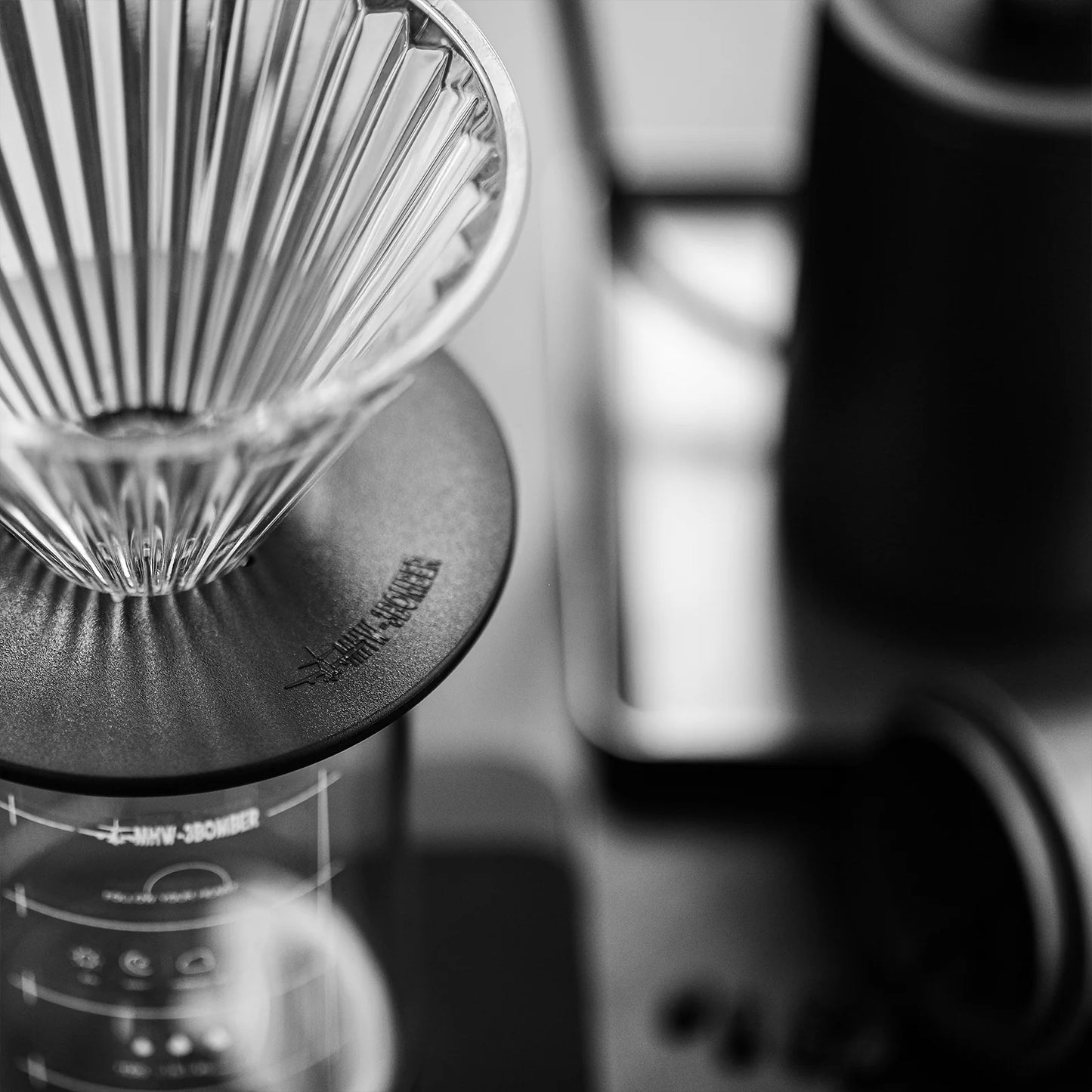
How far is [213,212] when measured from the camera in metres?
0.22

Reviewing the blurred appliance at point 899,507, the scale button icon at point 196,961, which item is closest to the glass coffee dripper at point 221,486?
the scale button icon at point 196,961

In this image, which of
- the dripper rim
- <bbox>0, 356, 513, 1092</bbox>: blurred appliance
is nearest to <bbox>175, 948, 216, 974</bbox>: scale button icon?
<bbox>0, 356, 513, 1092</bbox>: blurred appliance

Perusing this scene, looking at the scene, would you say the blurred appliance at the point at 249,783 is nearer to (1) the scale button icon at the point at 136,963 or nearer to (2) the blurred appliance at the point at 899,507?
(1) the scale button icon at the point at 136,963

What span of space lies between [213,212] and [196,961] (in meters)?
0.11

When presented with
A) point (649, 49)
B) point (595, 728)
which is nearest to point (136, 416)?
point (595, 728)

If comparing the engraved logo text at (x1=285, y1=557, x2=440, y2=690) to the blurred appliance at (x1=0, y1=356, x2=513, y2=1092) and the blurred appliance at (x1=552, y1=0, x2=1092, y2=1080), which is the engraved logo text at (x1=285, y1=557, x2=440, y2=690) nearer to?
the blurred appliance at (x1=0, y1=356, x2=513, y2=1092)

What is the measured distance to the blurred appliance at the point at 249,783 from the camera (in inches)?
7.0

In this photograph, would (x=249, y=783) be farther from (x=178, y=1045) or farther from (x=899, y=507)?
(x=899, y=507)

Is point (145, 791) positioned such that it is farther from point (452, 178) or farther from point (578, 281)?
point (578, 281)

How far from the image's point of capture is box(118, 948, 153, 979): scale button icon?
238 mm

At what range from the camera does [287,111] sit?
0.69 feet

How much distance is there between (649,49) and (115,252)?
1.02 feet

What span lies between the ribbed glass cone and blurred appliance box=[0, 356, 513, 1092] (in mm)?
11

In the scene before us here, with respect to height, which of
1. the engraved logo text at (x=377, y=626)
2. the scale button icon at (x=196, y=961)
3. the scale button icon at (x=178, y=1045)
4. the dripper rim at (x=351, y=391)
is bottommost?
the scale button icon at (x=178, y=1045)
